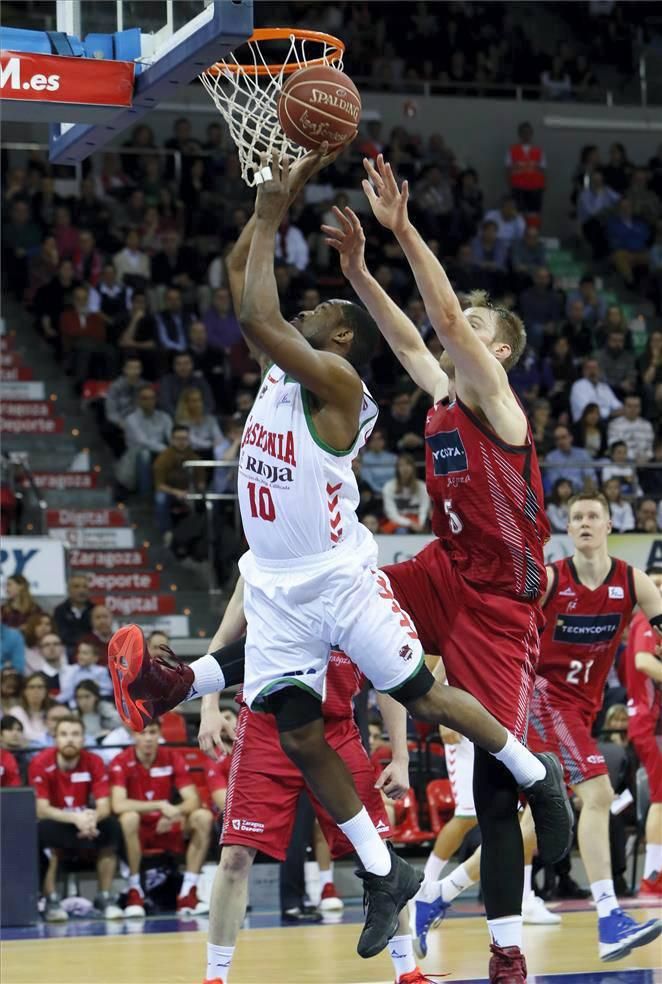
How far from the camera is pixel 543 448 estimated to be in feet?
56.1

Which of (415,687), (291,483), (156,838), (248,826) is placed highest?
(291,483)

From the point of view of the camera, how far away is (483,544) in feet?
20.7

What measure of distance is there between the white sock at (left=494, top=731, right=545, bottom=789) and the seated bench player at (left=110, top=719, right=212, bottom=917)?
5534mm

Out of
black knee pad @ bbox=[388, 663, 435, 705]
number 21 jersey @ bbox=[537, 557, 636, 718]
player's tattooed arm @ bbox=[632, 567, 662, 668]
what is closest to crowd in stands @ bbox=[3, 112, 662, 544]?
number 21 jersey @ bbox=[537, 557, 636, 718]

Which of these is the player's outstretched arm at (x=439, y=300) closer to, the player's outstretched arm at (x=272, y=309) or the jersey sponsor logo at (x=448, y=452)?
the jersey sponsor logo at (x=448, y=452)

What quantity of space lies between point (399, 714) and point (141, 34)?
10.7ft

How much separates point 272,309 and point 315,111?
3.04 ft

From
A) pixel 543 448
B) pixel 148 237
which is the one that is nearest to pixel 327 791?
pixel 543 448

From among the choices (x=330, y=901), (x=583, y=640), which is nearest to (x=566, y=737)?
(x=583, y=640)

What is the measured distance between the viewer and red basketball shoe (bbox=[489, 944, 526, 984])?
19.6 feet

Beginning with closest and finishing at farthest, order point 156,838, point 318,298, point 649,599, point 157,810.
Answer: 1. point 649,599
2. point 157,810
3. point 156,838
4. point 318,298

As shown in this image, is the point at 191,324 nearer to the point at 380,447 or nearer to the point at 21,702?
the point at 380,447

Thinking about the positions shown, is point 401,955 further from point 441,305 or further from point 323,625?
point 441,305

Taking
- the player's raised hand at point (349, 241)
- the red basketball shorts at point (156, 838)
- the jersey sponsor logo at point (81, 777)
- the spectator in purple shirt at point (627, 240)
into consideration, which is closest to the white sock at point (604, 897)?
the player's raised hand at point (349, 241)
